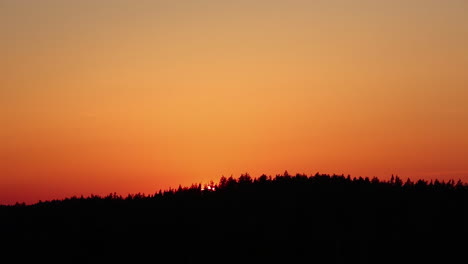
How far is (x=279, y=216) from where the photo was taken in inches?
921

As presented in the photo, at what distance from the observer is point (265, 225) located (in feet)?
74.8

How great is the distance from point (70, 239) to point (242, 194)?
5.81m

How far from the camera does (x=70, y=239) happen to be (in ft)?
84.1

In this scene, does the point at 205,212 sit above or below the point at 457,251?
above

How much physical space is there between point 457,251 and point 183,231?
8.13m

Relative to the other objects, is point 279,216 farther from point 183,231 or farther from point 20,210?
point 20,210

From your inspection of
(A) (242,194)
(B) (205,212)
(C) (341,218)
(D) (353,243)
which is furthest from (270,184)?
(D) (353,243)

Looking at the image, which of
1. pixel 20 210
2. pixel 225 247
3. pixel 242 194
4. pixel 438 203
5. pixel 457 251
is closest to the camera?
pixel 457 251

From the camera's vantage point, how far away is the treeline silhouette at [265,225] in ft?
68.1

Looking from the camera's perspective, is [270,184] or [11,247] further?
[270,184]

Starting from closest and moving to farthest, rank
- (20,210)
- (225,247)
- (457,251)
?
(457,251) < (225,247) < (20,210)

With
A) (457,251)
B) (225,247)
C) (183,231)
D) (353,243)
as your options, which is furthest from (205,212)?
(457,251)

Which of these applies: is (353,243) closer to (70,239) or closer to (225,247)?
(225,247)

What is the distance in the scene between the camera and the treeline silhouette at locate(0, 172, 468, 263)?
818 inches
